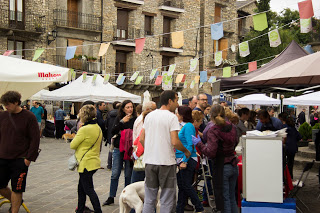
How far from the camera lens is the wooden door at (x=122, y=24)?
3092cm

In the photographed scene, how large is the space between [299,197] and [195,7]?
95.0 feet

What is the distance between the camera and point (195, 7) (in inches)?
1373

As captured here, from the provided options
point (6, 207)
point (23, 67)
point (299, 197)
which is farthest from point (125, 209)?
point (299, 197)

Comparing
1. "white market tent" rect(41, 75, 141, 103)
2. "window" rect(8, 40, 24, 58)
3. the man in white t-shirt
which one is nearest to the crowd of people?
the man in white t-shirt

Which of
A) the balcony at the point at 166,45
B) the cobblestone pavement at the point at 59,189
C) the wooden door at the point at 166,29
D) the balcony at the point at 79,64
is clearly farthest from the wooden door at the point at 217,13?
the cobblestone pavement at the point at 59,189

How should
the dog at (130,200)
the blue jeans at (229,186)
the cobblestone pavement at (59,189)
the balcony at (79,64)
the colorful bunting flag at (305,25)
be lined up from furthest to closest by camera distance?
the balcony at (79,64) < the colorful bunting flag at (305,25) < the cobblestone pavement at (59,189) < the blue jeans at (229,186) < the dog at (130,200)

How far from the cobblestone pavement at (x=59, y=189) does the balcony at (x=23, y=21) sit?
51.1 ft

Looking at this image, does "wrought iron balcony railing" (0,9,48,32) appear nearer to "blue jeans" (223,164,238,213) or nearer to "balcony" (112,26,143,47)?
"balcony" (112,26,143,47)

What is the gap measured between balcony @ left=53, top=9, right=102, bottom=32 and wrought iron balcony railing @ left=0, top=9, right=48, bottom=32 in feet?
3.12

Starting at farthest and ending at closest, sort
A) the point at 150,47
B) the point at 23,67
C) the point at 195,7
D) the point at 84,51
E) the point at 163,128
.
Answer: the point at 195,7
the point at 150,47
the point at 84,51
the point at 23,67
the point at 163,128

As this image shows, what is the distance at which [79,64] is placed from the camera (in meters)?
27.8

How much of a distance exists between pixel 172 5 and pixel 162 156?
1176 inches

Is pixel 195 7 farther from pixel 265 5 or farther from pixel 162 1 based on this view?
pixel 265 5

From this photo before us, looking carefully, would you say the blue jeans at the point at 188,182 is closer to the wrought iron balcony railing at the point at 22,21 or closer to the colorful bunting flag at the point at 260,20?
the colorful bunting flag at the point at 260,20
